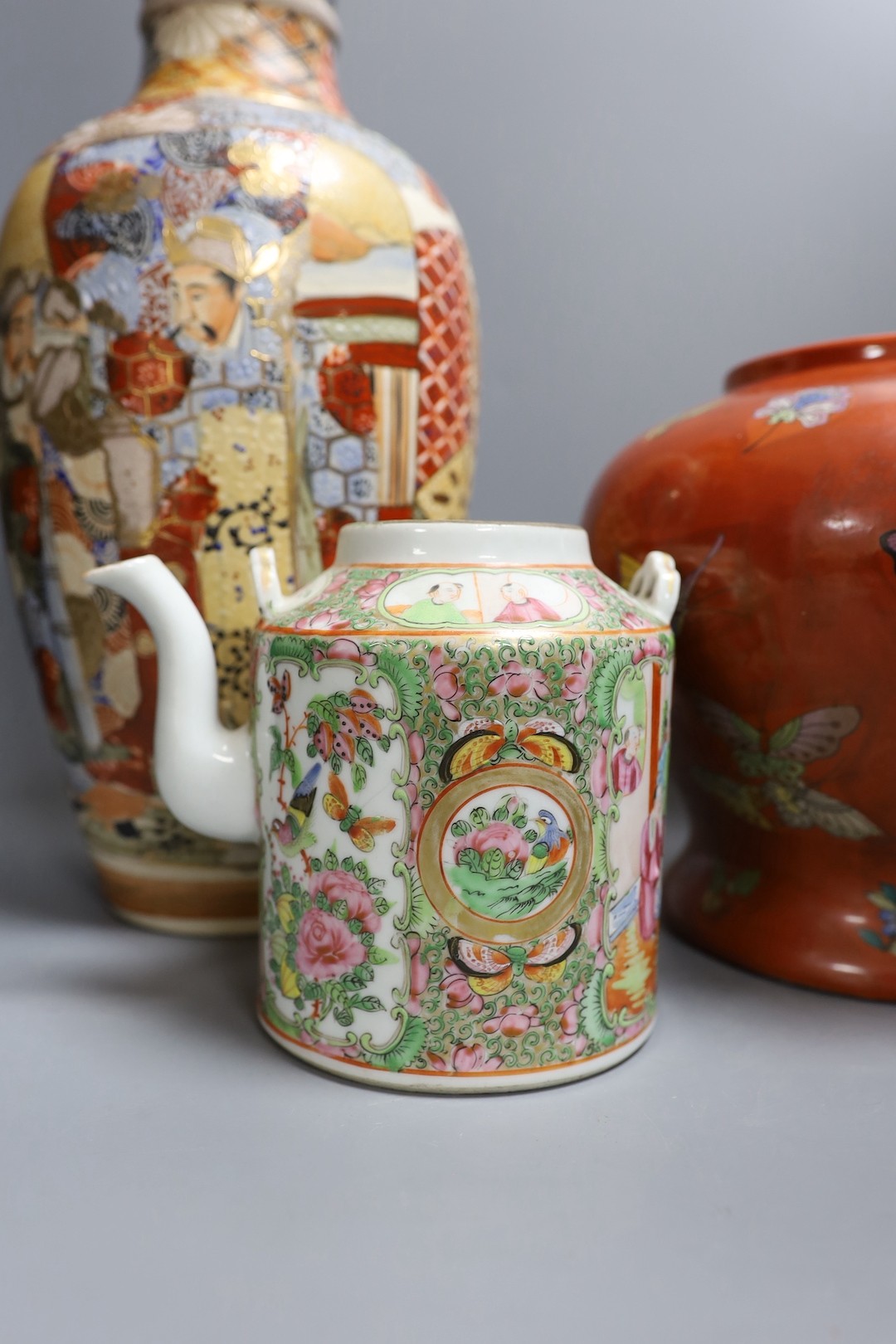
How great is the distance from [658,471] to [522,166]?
2.19ft

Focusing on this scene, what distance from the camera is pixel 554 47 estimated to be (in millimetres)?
1458

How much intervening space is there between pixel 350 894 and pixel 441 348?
0.49 metres

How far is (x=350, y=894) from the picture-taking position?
781 millimetres

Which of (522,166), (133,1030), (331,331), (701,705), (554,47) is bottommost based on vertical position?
(133,1030)

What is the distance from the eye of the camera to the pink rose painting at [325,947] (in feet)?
2.58

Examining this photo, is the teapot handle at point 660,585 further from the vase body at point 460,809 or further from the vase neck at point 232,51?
the vase neck at point 232,51

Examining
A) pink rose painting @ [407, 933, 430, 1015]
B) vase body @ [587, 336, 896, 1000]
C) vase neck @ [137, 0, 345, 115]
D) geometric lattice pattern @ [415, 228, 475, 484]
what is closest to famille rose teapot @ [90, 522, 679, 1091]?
pink rose painting @ [407, 933, 430, 1015]

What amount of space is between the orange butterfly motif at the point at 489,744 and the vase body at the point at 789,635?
23 cm

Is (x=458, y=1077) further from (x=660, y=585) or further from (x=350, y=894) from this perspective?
(x=660, y=585)

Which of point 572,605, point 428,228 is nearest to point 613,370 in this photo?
point 428,228

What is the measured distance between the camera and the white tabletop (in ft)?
1.92

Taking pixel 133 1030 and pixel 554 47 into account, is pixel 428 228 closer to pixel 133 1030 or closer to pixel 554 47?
pixel 554 47

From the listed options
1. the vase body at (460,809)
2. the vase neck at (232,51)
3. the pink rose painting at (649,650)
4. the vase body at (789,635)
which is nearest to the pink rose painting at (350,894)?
the vase body at (460,809)

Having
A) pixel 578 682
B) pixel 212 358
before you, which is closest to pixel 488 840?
pixel 578 682
